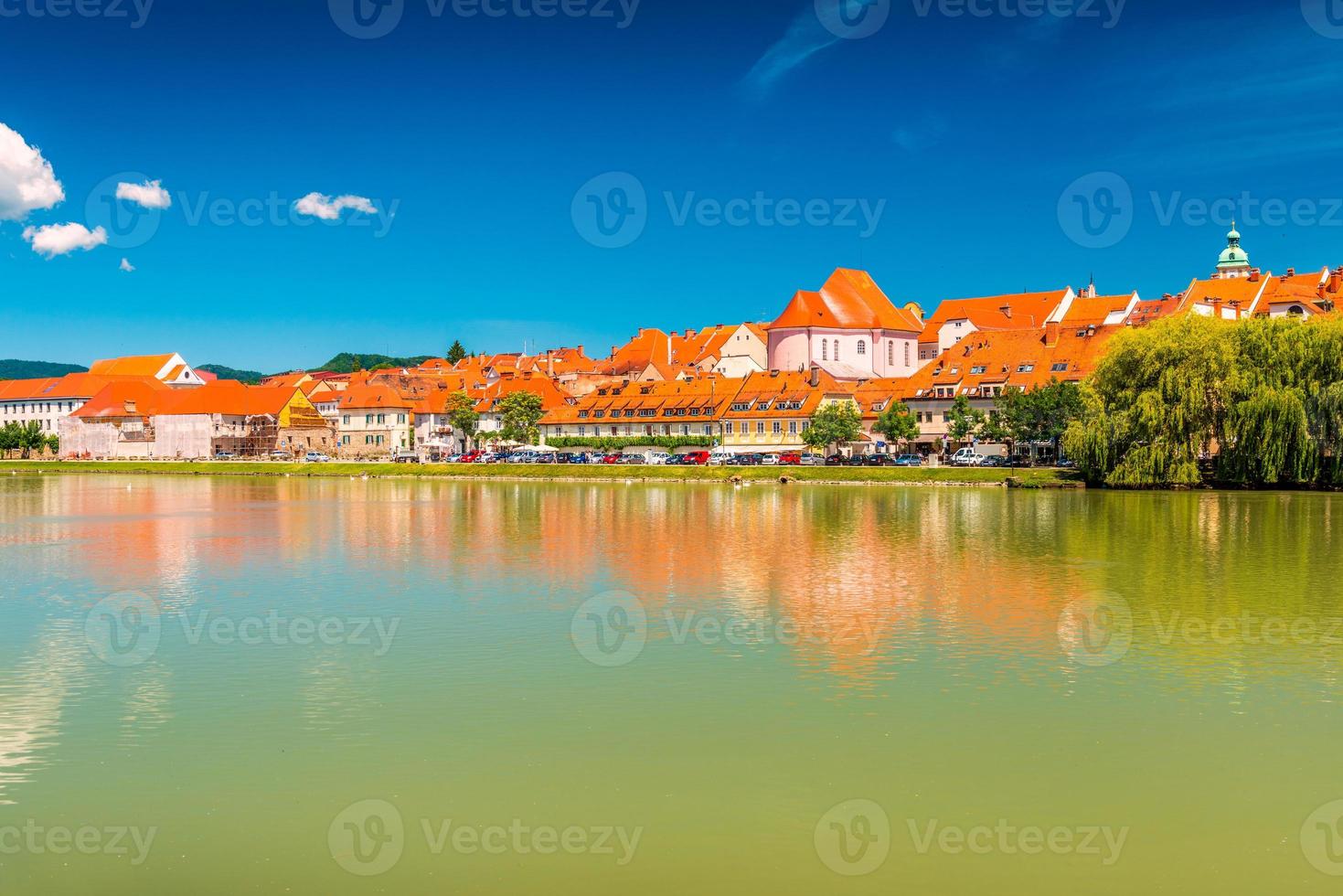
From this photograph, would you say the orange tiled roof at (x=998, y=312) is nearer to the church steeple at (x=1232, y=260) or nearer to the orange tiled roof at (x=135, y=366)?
the church steeple at (x=1232, y=260)

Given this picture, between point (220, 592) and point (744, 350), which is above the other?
point (744, 350)

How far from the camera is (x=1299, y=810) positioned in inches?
421

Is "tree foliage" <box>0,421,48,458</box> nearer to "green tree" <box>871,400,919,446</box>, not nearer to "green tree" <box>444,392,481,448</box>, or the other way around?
"green tree" <box>444,392,481,448</box>

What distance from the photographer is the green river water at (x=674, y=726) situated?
970cm

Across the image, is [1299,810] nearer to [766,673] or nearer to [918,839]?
[918,839]

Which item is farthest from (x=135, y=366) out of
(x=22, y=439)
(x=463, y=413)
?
(x=463, y=413)

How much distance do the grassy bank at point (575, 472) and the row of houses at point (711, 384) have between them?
13758mm

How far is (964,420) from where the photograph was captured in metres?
77.9

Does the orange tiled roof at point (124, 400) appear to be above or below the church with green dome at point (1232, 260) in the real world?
below

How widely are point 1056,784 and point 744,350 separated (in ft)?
350

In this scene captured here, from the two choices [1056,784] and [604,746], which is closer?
[1056,784]

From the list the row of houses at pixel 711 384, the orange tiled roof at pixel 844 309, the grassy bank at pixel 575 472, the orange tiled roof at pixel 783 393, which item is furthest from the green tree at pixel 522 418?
the orange tiled roof at pixel 844 309

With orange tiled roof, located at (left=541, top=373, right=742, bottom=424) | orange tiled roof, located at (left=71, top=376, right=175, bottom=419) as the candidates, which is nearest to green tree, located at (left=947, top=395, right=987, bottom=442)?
orange tiled roof, located at (left=541, top=373, right=742, bottom=424)

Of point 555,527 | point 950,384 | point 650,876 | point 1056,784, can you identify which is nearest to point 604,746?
point 650,876
